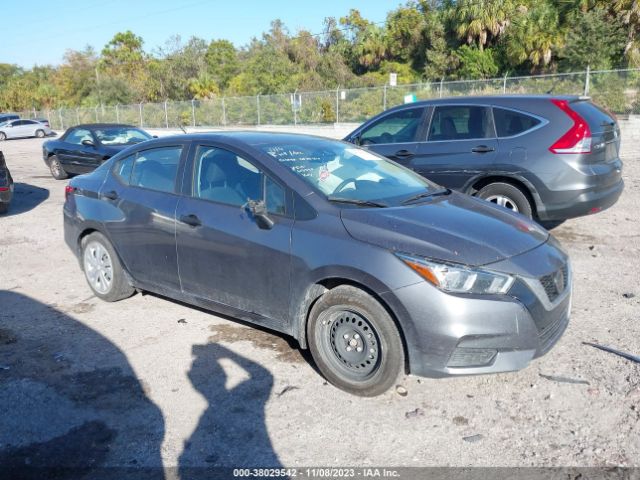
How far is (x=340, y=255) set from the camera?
11.4 ft

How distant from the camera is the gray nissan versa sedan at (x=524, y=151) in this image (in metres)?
6.20

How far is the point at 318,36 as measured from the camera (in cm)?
5534

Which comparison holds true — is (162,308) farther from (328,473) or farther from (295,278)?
(328,473)

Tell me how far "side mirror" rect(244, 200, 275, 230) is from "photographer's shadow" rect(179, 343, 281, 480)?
1.01 metres

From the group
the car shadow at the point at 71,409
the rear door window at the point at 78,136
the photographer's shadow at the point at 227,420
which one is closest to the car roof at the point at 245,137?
the photographer's shadow at the point at 227,420

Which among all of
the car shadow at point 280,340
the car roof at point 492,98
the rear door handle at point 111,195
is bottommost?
the car shadow at point 280,340

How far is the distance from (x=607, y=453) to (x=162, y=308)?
3733 mm

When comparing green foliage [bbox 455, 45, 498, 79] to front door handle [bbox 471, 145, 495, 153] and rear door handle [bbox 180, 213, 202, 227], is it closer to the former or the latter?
front door handle [bbox 471, 145, 495, 153]

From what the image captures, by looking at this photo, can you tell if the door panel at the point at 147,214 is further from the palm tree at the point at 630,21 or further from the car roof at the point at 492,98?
the palm tree at the point at 630,21

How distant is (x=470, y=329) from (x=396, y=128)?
4908 millimetres

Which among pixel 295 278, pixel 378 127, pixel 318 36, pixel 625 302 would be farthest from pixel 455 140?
pixel 318 36

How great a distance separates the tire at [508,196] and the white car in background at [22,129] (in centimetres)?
4172

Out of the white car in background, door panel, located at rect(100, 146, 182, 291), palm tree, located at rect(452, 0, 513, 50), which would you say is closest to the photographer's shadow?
door panel, located at rect(100, 146, 182, 291)

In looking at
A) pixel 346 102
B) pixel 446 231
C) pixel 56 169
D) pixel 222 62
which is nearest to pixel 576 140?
pixel 446 231
